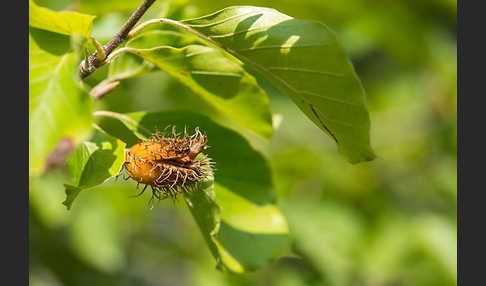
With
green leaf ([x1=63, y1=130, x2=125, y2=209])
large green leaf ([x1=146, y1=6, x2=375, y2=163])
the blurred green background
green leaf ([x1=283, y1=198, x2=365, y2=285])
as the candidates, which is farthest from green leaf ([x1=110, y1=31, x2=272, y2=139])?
green leaf ([x1=283, y1=198, x2=365, y2=285])

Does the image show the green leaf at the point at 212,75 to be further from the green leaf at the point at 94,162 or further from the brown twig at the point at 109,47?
the green leaf at the point at 94,162

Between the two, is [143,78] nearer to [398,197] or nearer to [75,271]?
[75,271]

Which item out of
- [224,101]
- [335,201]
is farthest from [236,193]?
[335,201]

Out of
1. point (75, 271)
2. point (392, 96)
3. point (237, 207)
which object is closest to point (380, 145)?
point (392, 96)

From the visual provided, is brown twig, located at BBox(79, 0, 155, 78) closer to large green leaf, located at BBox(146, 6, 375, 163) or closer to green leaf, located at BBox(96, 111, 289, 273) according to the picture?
large green leaf, located at BBox(146, 6, 375, 163)

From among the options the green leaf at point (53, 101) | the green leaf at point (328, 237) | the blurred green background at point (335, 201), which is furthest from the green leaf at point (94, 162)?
the green leaf at point (328, 237)
